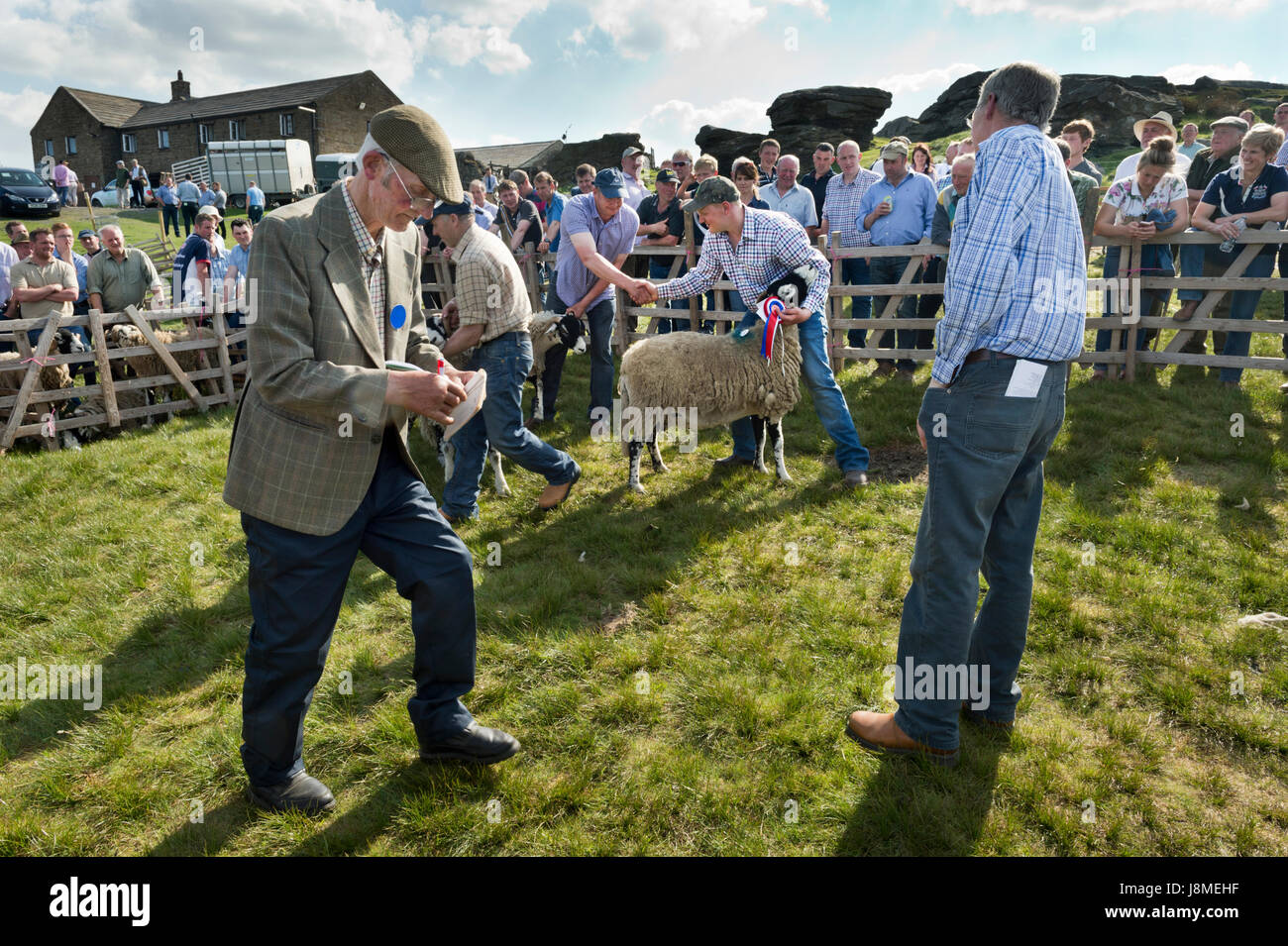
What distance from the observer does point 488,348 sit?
18.3 feet

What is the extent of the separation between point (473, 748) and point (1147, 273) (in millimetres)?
8620

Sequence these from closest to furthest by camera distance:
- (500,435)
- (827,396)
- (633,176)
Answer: (500,435)
(827,396)
(633,176)

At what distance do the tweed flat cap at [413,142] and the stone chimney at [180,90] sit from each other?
66.1 meters

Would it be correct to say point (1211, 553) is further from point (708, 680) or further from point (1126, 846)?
point (708, 680)

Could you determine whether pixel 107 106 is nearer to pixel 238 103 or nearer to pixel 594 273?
pixel 238 103

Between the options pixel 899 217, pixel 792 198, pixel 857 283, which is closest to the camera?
pixel 899 217

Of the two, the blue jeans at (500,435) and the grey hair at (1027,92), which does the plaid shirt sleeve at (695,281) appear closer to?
the blue jeans at (500,435)

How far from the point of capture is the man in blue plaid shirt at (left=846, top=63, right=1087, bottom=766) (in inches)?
107

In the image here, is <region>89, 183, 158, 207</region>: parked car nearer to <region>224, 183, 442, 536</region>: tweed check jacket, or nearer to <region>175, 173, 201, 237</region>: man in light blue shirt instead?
<region>175, 173, 201, 237</region>: man in light blue shirt

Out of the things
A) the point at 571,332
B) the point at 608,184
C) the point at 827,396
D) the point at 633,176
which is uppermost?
the point at 633,176

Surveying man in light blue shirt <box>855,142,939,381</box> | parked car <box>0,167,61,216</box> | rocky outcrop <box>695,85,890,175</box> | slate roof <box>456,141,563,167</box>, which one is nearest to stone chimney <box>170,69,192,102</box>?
slate roof <box>456,141,563,167</box>

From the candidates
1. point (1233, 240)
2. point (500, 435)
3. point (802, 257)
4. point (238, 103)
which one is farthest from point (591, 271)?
point (238, 103)

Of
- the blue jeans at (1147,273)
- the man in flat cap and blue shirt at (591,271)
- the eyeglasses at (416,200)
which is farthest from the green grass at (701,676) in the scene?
the eyeglasses at (416,200)
